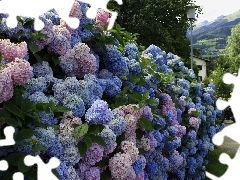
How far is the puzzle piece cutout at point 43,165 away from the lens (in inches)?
68.2

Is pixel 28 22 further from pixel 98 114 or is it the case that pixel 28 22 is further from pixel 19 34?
pixel 98 114

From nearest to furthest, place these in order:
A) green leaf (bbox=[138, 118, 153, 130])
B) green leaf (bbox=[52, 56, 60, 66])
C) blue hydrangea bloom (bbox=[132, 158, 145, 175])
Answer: green leaf (bbox=[52, 56, 60, 66]), blue hydrangea bloom (bbox=[132, 158, 145, 175]), green leaf (bbox=[138, 118, 153, 130])

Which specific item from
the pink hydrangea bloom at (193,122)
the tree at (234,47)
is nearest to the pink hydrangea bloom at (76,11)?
the pink hydrangea bloom at (193,122)

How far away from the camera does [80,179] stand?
6.83ft

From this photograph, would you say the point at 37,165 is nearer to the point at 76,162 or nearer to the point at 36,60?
the point at 76,162

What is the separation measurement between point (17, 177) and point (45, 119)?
0.37 meters

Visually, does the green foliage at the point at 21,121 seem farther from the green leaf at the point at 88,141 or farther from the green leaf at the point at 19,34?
the green leaf at the point at 19,34

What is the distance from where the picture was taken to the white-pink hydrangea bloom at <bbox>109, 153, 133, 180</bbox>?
2289 mm

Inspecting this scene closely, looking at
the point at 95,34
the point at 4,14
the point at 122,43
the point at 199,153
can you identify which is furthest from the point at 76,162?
the point at 199,153

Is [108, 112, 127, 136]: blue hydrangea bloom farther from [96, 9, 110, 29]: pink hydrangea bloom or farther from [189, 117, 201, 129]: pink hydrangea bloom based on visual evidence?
[189, 117, 201, 129]: pink hydrangea bloom

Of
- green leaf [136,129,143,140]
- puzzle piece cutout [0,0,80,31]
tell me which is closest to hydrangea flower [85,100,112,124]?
puzzle piece cutout [0,0,80,31]

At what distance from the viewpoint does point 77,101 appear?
2.15m

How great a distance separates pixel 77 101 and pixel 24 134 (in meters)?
0.40

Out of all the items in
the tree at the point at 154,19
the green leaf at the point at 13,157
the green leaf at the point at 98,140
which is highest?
the green leaf at the point at 13,157
